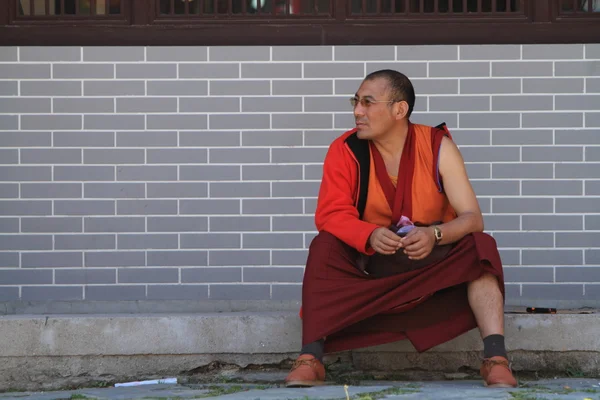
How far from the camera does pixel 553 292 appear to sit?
6.25 meters

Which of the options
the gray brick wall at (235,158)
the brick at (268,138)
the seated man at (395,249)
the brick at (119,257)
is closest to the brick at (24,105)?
the gray brick wall at (235,158)

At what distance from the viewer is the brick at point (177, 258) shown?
246 inches

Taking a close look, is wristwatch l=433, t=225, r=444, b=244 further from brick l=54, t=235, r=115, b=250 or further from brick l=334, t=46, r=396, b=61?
brick l=54, t=235, r=115, b=250

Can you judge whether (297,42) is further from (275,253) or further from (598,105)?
(598,105)

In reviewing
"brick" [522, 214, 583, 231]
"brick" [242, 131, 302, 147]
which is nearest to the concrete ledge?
"brick" [522, 214, 583, 231]

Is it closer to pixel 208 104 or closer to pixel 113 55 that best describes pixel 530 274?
pixel 208 104

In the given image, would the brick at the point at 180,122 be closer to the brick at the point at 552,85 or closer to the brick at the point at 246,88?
the brick at the point at 246,88

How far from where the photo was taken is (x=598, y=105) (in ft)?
20.4

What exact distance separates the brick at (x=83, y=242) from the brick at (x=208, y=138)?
0.64 meters

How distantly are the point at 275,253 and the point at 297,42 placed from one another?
1.11m

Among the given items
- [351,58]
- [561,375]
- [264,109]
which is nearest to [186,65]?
[264,109]

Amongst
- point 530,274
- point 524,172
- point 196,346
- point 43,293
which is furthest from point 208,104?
point 530,274

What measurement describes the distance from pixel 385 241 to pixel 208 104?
1764mm

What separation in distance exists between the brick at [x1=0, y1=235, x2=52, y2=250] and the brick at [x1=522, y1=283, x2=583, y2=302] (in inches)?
99.3
